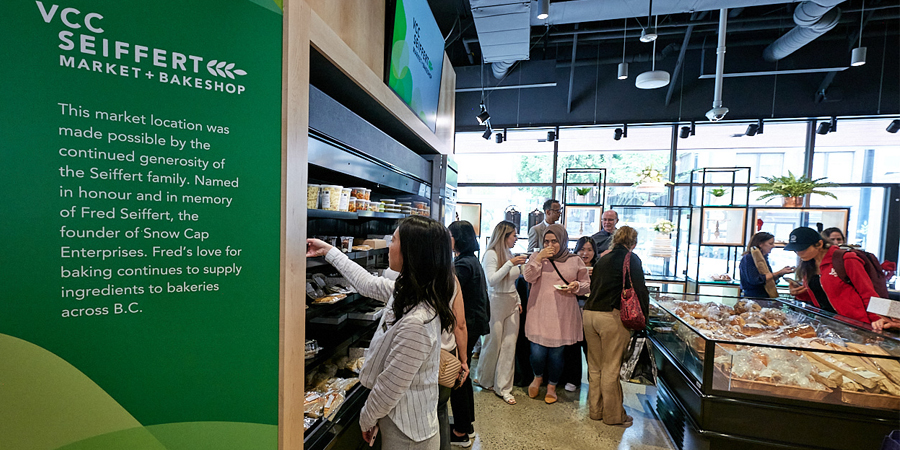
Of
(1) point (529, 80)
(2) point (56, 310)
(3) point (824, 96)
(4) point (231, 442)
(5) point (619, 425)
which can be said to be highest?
(1) point (529, 80)

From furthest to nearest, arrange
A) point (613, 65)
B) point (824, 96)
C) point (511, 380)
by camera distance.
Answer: point (613, 65) < point (824, 96) < point (511, 380)

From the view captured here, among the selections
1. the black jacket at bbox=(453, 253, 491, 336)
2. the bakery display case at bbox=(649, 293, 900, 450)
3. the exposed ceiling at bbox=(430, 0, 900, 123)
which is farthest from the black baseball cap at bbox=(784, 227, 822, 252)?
the black jacket at bbox=(453, 253, 491, 336)

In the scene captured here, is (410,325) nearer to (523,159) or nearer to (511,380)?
(511,380)

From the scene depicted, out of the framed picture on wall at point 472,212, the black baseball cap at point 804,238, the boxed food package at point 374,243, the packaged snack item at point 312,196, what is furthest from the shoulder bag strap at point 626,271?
the framed picture on wall at point 472,212

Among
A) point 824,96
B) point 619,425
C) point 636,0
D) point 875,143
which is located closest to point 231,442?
point 619,425

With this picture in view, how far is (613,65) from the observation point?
6.60 metres

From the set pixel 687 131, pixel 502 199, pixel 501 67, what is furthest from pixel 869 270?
pixel 502 199

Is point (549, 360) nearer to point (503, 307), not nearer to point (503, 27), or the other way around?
point (503, 307)

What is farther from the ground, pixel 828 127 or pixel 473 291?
pixel 828 127

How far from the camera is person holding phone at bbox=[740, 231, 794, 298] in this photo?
4.35 m

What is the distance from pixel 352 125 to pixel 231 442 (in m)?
1.45

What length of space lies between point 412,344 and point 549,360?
2.65m

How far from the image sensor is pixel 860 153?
248 inches

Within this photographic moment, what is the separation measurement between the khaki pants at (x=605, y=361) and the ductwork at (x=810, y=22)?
4.02 meters
